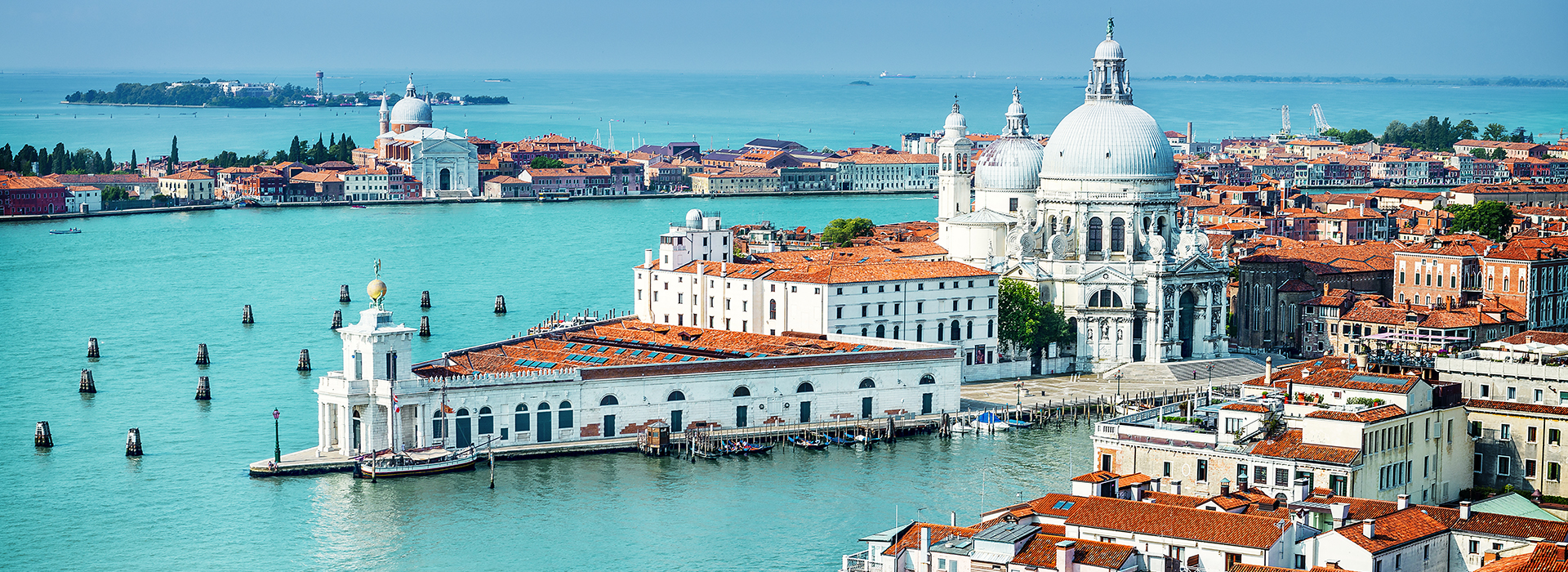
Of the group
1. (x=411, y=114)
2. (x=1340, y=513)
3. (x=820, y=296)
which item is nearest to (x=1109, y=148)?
(x=820, y=296)

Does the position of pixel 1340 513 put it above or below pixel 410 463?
above

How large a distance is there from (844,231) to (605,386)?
27.7 metres

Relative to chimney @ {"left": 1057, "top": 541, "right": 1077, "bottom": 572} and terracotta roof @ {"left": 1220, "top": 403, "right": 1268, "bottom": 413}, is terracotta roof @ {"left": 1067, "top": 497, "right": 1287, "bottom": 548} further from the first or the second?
terracotta roof @ {"left": 1220, "top": 403, "right": 1268, "bottom": 413}

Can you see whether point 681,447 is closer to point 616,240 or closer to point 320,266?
point 320,266

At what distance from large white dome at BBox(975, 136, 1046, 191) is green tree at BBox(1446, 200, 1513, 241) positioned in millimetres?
18916

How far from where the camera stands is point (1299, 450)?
25.1 m

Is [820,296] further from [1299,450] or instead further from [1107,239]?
[1299,450]

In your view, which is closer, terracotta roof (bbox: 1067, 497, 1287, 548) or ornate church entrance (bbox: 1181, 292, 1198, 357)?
terracotta roof (bbox: 1067, 497, 1287, 548)

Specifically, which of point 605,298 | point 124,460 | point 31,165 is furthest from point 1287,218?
point 31,165

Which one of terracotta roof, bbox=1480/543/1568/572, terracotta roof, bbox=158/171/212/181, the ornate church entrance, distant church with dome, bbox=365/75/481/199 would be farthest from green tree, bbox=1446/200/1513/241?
terracotta roof, bbox=158/171/212/181

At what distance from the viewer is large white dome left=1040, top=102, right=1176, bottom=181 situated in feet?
153

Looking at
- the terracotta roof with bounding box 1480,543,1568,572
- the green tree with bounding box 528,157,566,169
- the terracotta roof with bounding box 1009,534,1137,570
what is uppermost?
the green tree with bounding box 528,157,566,169

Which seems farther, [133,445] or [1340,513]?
[133,445]

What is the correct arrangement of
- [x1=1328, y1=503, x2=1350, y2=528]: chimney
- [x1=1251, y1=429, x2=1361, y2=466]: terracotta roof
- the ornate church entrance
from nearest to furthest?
[x1=1328, y1=503, x2=1350, y2=528]: chimney < [x1=1251, y1=429, x2=1361, y2=466]: terracotta roof < the ornate church entrance
